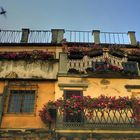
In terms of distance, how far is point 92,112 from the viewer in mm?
14438

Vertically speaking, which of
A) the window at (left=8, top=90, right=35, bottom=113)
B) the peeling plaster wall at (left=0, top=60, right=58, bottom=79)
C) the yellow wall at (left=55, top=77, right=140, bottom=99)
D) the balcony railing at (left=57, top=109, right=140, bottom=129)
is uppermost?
the peeling plaster wall at (left=0, top=60, right=58, bottom=79)

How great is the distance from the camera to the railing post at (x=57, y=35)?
21.4 meters

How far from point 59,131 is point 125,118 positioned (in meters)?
3.73

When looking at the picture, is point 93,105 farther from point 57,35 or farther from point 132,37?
point 132,37

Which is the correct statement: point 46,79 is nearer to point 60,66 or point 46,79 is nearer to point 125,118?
point 60,66

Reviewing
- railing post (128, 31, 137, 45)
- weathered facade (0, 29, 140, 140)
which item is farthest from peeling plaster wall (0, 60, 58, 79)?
railing post (128, 31, 137, 45)

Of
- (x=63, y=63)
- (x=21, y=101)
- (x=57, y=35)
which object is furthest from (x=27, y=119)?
(x=57, y=35)

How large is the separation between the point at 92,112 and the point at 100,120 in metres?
0.88

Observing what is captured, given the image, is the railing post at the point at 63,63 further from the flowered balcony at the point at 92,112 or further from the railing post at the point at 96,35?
the railing post at the point at 96,35

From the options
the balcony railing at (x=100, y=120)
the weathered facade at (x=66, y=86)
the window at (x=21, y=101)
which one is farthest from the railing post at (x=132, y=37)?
the window at (x=21, y=101)

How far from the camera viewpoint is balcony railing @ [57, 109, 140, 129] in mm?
14281

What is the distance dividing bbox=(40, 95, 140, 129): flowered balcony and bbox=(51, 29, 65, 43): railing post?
301 inches

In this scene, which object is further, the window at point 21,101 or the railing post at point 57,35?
the railing post at point 57,35

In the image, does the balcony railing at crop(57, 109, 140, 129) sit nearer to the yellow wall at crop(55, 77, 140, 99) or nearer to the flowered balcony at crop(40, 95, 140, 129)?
the flowered balcony at crop(40, 95, 140, 129)
